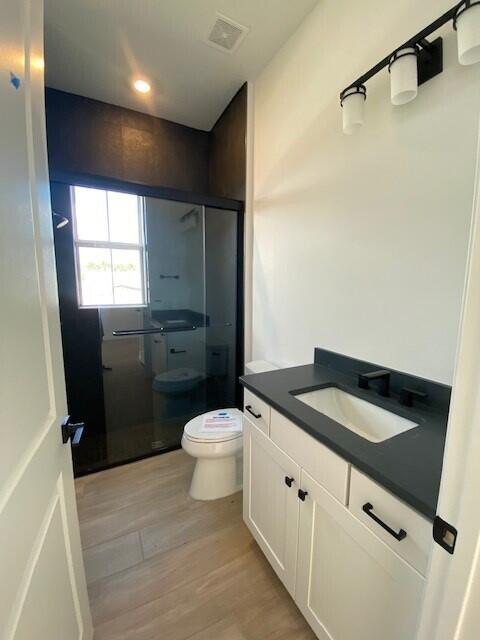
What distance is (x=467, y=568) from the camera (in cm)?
44

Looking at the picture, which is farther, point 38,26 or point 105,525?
point 105,525

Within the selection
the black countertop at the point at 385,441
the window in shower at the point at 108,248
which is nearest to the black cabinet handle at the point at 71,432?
the black countertop at the point at 385,441

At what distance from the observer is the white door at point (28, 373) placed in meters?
0.52

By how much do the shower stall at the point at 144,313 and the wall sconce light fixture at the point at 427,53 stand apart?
141 cm

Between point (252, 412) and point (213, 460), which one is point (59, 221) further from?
point (213, 460)

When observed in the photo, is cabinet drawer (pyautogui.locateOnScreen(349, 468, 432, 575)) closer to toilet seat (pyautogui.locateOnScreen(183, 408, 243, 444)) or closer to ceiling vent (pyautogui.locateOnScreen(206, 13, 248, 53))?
toilet seat (pyautogui.locateOnScreen(183, 408, 243, 444))

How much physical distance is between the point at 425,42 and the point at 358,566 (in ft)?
5.65

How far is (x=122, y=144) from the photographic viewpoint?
7.75 feet

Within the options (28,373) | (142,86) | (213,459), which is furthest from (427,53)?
(213,459)

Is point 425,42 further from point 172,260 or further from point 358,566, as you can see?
point 172,260

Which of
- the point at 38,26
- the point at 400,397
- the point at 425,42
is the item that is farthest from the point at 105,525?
the point at 425,42

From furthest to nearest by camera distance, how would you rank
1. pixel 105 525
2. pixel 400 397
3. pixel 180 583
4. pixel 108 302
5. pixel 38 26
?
pixel 108 302 < pixel 105 525 < pixel 180 583 < pixel 400 397 < pixel 38 26

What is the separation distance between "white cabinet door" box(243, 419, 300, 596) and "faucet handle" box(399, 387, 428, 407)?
0.52 meters

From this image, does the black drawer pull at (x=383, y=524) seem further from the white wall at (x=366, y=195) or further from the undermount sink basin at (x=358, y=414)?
the white wall at (x=366, y=195)
